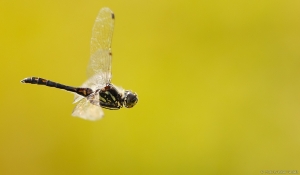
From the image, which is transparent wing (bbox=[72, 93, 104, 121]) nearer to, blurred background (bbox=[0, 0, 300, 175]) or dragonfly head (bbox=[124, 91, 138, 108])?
dragonfly head (bbox=[124, 91, 138, 108])

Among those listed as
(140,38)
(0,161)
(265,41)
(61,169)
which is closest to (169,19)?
(140,38)

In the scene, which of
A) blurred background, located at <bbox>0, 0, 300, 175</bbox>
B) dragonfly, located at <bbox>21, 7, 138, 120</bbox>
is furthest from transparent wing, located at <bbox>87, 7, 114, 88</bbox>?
blurred background, located at <bbox>0, 0, 300, 175</bbox>

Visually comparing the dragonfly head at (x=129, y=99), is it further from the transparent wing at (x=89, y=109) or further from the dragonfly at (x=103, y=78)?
the transparent wing at (x=89, y=109)

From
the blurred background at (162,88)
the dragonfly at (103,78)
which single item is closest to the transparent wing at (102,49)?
the dragonfly at (103,78)

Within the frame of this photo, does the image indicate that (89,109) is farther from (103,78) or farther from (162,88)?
(162,88)

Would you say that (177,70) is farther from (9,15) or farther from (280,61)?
(9,15)

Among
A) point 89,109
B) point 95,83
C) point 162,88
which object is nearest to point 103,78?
point 95,83
